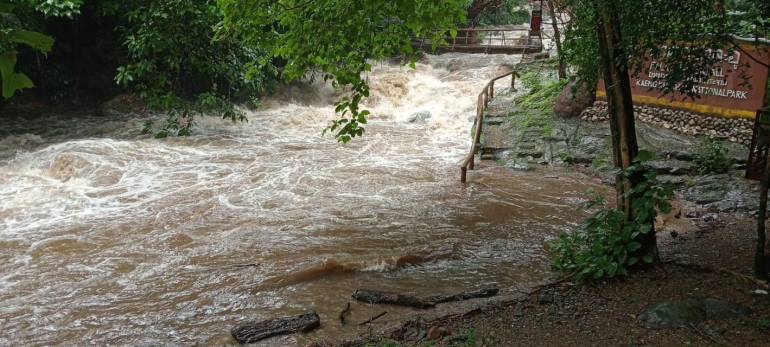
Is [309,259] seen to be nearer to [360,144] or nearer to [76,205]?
→ [76,205]

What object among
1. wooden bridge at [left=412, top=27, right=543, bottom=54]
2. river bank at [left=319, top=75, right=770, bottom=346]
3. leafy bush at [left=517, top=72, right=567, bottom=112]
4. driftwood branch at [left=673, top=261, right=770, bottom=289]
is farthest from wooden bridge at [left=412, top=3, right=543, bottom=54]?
driftwood branch at [left=673, top=261, right=770, bottom=289]

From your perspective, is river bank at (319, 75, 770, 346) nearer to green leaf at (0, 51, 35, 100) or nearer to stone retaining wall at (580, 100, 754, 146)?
stone retaining wall at (580, 100, 754, 146)

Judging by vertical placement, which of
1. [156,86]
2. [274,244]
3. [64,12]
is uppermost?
[64,12]

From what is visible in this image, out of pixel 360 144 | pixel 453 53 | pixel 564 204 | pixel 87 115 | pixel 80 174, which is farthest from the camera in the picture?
pixel 453 53

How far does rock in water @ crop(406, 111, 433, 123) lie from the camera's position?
17766mm

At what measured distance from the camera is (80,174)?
1169cm

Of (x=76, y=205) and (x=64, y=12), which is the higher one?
(x=64, y=12)

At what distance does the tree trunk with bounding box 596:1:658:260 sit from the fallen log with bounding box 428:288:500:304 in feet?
5.14

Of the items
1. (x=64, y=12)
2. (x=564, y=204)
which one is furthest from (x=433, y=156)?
(x=64, y=12)

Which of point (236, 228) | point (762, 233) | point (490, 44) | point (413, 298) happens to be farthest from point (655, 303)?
point (490, 44)

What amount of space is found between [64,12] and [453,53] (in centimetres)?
1642

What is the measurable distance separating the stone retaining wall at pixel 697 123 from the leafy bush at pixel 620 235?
255 inches

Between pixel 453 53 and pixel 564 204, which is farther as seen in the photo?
pixel 453 53

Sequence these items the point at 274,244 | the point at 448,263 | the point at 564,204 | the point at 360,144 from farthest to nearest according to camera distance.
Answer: the point at 360,144, the point at 564,204, the point at 274,244, the point at 448,263
